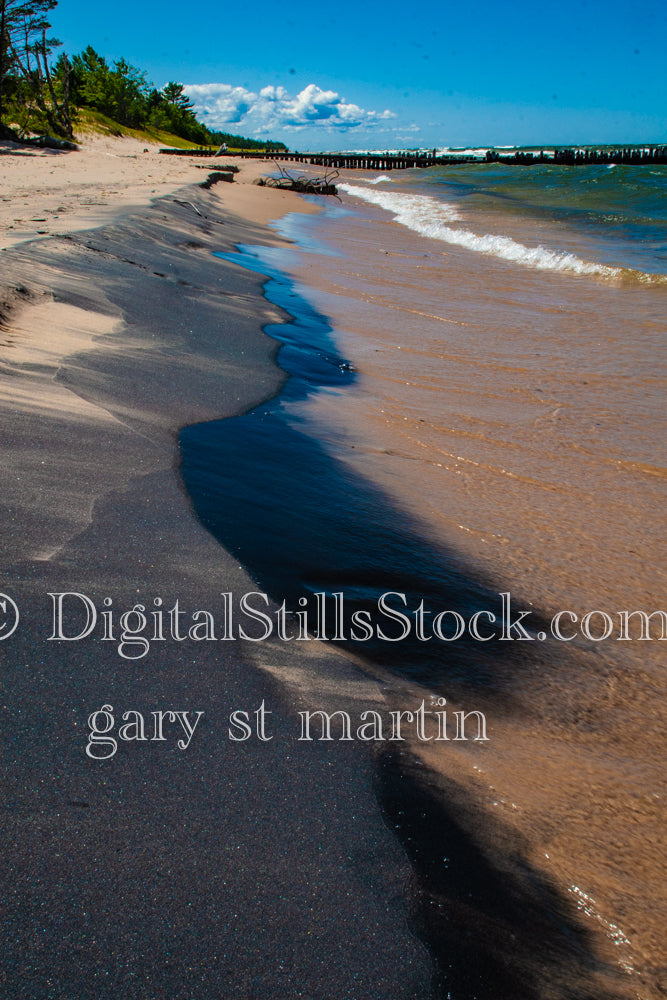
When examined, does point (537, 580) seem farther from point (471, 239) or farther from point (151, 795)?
point (471, 239)

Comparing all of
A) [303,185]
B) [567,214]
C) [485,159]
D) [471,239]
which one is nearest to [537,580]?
[471,239]

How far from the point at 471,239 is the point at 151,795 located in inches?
571

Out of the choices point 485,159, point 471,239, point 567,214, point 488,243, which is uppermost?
point 485,159

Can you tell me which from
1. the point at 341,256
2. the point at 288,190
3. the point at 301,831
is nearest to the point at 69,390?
the point at 301,831

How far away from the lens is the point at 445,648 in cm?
225

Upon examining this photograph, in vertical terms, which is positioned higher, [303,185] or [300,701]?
[303,185]

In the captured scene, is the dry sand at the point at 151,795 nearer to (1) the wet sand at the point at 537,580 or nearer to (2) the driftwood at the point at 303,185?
(1) the wet sand at the point at 537,580

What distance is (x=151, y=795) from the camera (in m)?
1.46

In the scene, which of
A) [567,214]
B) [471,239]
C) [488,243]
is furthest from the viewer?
[567,214]

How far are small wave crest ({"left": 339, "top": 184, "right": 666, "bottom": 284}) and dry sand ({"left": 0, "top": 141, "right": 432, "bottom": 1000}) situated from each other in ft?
31.6

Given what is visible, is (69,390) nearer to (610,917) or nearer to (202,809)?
(202,809)

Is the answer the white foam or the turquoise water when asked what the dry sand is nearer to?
the white foam

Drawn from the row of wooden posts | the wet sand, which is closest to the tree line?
the row of wooden posts

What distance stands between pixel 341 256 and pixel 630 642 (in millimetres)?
9868
